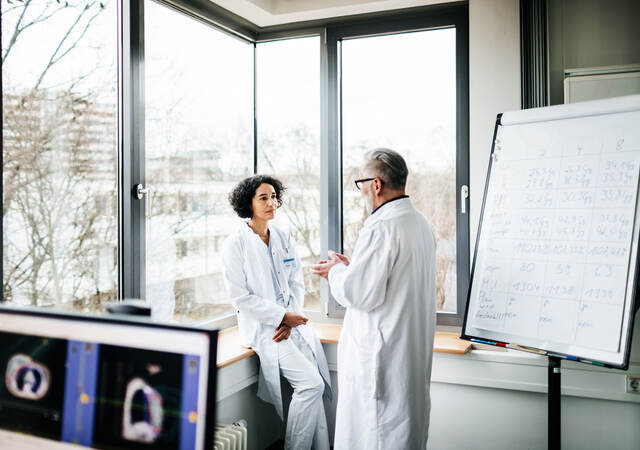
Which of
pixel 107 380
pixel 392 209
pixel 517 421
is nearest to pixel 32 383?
pixel 107 380

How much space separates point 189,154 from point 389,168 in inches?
52.7

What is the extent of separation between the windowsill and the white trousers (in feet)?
0.72

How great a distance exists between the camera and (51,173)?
211 centimetres

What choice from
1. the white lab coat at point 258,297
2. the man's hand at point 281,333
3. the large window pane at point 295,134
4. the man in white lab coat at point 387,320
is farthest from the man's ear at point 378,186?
the large window pane at point 295,134

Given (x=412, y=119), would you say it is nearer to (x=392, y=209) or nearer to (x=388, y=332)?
(x=392, y=209)

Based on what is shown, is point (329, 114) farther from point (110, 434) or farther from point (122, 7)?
point (110, 434)

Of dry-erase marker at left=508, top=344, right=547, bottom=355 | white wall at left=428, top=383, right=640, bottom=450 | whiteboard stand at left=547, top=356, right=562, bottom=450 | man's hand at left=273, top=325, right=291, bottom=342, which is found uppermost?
dry-erase marker at left=508, top=344, right=547, bottom=355

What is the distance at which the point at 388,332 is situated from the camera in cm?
217

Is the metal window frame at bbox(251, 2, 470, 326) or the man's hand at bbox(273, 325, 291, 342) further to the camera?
the metal window frame at bbox(251, 2, 470, 326)

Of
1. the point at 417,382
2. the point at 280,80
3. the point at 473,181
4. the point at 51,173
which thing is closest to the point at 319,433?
the point at 417,382

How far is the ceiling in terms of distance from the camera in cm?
317

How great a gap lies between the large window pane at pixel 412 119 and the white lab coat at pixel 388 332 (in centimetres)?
102

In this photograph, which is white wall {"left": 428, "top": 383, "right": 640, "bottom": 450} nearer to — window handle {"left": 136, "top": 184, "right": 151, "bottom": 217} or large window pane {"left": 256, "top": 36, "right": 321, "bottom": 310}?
large window pane {"left": 256, "top": 36, "right": 321, "bottom": 310}

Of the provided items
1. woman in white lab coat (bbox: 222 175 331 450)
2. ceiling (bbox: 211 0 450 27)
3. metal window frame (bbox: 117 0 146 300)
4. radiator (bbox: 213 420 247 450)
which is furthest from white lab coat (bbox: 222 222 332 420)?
ceiling (bbox: 211 0 450 27)
